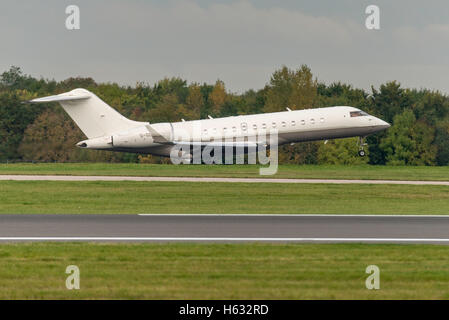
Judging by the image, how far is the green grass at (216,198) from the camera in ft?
92.6

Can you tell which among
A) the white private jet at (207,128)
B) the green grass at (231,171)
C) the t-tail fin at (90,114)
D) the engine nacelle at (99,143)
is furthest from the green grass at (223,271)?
the t-tail fin at (90,114)

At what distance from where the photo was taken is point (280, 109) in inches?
3132

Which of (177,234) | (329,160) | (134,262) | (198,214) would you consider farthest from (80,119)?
(134,262)

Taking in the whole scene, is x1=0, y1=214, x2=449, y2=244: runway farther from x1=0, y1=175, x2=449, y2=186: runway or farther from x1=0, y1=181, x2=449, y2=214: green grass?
x1=0, y1=175, x2=449, y2=186: runway

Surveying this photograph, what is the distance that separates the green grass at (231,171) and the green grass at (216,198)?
7193mm

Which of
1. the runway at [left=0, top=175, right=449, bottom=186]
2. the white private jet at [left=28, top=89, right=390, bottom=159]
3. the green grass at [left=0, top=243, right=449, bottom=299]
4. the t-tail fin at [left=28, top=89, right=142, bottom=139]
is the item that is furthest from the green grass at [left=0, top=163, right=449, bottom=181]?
the green grass at [left=0, top=243, right=449, bottom=299]

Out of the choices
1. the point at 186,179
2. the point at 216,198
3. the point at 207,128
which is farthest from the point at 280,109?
the point at 216,198

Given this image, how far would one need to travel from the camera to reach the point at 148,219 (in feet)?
78.2

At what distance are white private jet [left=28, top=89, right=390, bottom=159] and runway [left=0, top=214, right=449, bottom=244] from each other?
95.9 ft

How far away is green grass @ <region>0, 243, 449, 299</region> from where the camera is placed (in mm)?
12734

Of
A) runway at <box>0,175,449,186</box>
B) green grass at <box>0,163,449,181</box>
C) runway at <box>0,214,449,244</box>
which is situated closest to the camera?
runway at <box>0,214,449,244</box>

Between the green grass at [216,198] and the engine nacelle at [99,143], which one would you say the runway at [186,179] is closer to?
the green grass at [216,198]
